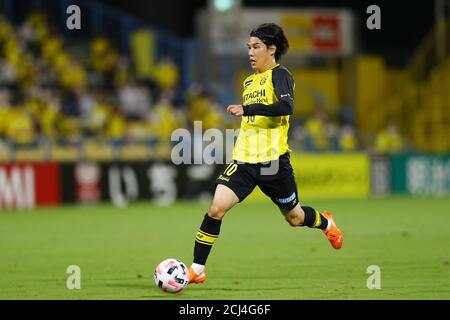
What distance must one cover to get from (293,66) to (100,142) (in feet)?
36.2

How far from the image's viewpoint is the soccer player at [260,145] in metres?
Result: 8.96

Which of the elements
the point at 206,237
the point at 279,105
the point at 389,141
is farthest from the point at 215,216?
the point at 389,141

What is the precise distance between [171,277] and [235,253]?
350cm

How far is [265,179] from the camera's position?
9336mm

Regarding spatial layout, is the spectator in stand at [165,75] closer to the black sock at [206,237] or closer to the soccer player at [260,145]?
the soccer player at [260,145]

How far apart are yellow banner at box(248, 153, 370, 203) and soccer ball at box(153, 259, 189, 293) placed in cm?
1405

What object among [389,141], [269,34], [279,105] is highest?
[269,34]

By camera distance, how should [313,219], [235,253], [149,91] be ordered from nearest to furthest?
1. [313,219]
2. [235,253]
3. [149,91]

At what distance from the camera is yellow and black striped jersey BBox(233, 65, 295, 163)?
912 cm

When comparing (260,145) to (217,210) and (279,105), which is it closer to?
(279,105)

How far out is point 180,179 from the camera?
21.9 metres

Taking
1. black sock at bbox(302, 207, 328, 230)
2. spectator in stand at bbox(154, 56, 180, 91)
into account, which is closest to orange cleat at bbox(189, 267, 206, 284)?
black sock at bbox(302, 207, 328, 230)

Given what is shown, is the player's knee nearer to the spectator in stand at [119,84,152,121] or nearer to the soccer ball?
the soccer ball
